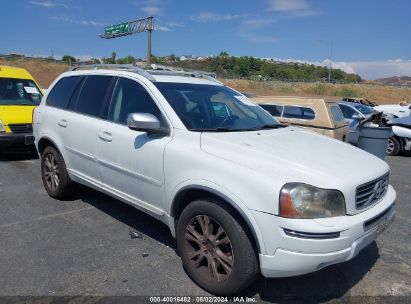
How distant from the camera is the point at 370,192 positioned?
3189 mm

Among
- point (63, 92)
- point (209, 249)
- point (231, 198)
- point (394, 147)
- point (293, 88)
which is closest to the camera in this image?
point (231, 198)

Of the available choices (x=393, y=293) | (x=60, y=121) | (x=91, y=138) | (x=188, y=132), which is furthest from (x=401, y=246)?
(x=60, y=121)

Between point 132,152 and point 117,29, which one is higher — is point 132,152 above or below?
below

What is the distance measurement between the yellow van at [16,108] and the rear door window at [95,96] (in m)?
3.65

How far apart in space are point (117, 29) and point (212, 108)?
43.3 meters

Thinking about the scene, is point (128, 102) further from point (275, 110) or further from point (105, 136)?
point (275, 110)

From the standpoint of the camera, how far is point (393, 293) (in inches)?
134

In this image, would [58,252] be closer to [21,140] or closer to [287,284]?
[287,284]

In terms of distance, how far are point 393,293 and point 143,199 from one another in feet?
7.85

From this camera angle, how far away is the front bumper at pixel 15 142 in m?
7.77

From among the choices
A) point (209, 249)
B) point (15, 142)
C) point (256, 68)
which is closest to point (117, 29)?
point (15, 142)

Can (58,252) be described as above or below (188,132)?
below

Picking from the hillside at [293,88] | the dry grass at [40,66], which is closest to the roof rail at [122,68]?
the hillside at [293,88]

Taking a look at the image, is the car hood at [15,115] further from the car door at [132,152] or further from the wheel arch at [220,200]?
the wheel arch at [220,200]
